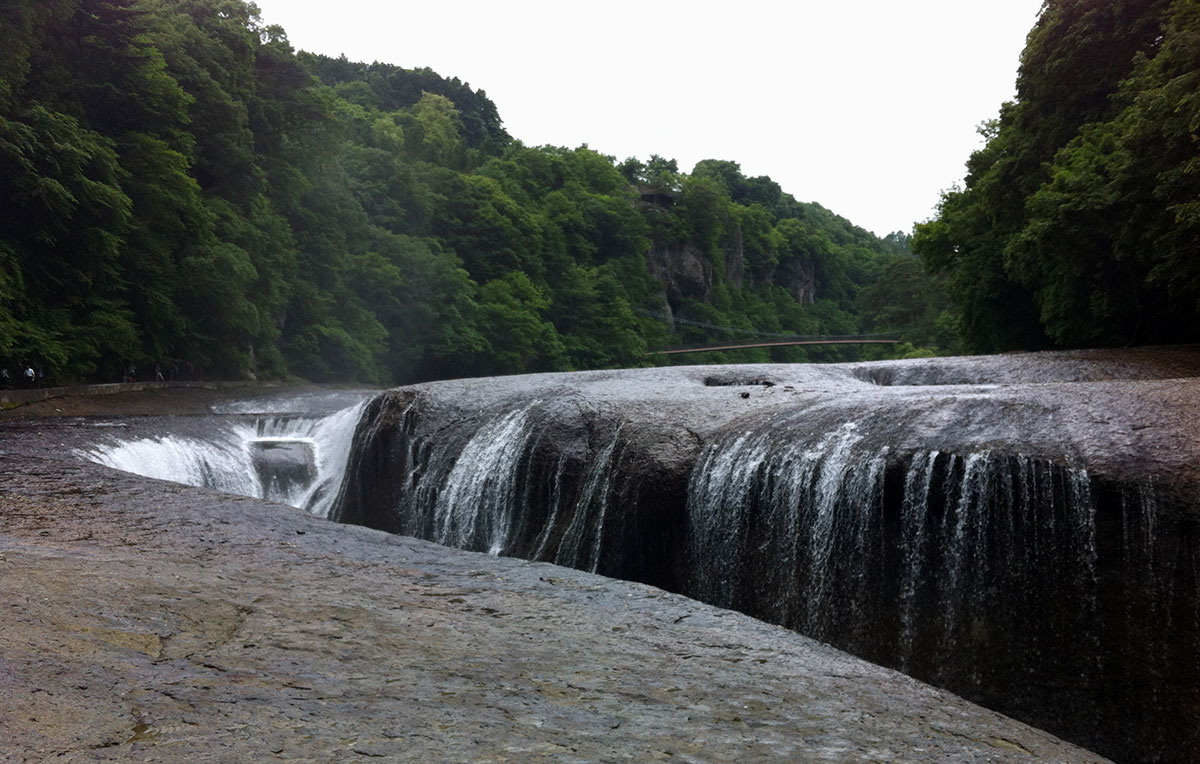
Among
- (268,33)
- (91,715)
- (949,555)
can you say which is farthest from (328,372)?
(91,715)

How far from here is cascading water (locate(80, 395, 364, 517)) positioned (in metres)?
17.8

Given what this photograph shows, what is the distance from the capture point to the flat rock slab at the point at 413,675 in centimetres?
369

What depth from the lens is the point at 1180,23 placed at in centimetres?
1672

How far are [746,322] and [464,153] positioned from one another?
30702mm

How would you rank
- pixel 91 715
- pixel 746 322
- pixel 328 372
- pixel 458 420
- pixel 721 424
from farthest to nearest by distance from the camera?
pixel 746 322 < pixel 328 372 < pixel 458 420 < pixel 721 424 < pixel 91 715

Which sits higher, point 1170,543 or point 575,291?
point 575,291

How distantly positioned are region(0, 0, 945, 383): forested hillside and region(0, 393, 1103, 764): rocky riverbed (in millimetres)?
20295

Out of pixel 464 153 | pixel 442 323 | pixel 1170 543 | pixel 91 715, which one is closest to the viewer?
pixel 91 715

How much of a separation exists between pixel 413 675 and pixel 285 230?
3835 centimetres

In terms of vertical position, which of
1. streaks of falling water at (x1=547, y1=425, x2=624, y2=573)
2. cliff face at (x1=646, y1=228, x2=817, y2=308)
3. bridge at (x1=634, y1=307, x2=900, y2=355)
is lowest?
streaks of falling water at (x1=547, y1=425, x2=624, y2=573)

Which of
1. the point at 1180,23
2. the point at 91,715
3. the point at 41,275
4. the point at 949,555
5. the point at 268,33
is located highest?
the point at 268,33

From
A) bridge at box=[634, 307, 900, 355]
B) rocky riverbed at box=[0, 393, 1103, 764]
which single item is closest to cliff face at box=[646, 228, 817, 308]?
bridge at box=[634, 307, 900, 355]

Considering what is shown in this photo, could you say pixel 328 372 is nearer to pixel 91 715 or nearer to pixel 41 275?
pixel 41 275

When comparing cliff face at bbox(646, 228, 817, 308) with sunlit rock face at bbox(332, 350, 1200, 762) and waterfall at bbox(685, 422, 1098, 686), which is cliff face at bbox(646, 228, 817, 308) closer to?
sunlit rock face at bbox(332, 350, 1200, 762)
